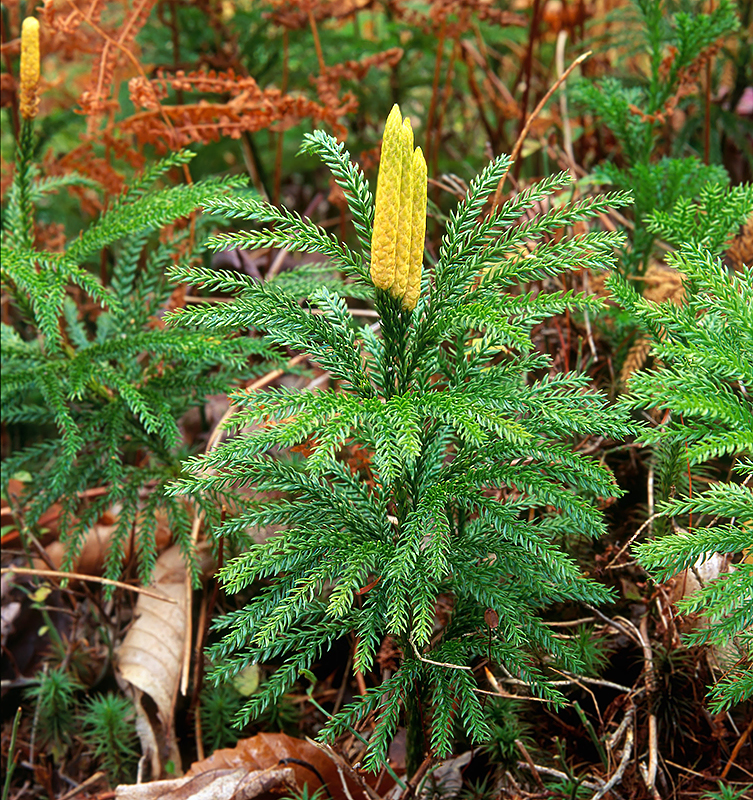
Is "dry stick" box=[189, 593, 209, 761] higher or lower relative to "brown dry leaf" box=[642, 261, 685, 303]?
lower

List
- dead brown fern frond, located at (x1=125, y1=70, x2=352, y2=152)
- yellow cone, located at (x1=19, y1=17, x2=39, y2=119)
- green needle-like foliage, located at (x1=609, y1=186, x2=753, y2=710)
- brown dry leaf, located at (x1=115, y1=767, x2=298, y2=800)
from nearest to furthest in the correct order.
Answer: green needle-like foliage, located at (x1=609, y1=186, x2=753, y2=710) < brown dry leaf, located at (x1=115, y1=767, x2=298, y2=800) < yellow cone, located at (x1=19, y1=17, x2=39, y2=119) < dead brown fern frond, located at (x1=125, y1=70, x2=352, y2=152)

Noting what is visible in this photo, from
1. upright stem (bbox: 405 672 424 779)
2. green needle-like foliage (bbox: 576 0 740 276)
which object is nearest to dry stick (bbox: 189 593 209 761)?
upright stem (bbox: 405 672 424 779)

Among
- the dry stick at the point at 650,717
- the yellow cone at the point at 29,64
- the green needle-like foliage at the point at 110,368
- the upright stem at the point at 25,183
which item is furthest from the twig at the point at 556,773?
the yellow cone at the point at 29,64

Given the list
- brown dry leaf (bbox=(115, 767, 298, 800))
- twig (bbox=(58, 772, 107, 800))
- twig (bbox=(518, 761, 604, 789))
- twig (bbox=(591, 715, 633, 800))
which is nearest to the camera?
twig (bbox=(591, 715, 633, 800))

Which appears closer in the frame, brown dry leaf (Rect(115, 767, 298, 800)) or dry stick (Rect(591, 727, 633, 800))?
dry stick (Rect(591, 727, 633, 800))

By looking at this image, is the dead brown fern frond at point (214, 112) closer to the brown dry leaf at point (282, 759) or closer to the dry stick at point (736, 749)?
the brown dry leaf at point (282, 759)

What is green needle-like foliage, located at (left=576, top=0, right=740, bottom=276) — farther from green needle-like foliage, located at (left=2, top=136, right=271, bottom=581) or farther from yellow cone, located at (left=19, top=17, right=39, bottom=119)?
yellow cone, located at (left=19, top=17, right=39, bottom=119)

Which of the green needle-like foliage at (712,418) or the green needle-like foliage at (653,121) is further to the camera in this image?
the green needle-like foliage at (653,121)

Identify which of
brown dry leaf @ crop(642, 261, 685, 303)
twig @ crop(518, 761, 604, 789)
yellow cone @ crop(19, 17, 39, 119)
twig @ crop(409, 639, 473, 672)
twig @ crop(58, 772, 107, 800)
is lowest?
twig @ crop(58, 772, 107, 800)
